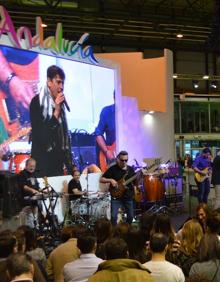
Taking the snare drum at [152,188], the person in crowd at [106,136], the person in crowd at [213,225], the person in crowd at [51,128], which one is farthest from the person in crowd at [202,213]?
the snare drum at [152,188]

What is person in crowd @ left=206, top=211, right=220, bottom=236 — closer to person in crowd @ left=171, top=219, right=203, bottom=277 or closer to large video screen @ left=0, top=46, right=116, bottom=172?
person in crowd @ left=171, top=219, right=203, bottom=277

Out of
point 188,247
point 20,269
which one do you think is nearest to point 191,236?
point 188,247

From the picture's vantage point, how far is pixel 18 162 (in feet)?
28.9

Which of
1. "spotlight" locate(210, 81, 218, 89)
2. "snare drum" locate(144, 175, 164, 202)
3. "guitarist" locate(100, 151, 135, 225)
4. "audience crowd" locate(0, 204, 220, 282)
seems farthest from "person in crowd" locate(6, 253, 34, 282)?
"spotlight" locate(210, 81, 218, 89)

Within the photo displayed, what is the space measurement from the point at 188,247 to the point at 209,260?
0.73 meters

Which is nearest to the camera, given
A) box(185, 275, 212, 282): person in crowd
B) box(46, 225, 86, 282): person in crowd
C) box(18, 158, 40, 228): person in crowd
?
box(185, 275, 212, 282): person in crowd

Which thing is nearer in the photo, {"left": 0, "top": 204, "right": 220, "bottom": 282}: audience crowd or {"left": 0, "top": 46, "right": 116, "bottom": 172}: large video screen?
{"left": 0, "top": 204, "right": 220, "bottom": 282}: audience crowd

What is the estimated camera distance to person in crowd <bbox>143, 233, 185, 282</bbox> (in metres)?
3.45

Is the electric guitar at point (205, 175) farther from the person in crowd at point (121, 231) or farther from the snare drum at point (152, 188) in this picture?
the person in crowd at point (121, 231)

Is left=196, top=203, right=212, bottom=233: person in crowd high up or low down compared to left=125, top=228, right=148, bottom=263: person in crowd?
up

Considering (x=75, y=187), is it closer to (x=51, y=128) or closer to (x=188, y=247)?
(x=51, y=128)

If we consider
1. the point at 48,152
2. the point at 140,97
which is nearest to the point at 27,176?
the point at 48,152

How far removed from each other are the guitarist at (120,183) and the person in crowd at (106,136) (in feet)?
9.04

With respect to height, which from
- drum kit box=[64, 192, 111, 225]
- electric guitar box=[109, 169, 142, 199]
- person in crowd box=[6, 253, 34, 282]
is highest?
electric guitar box=[109, 169, 142, 199]
